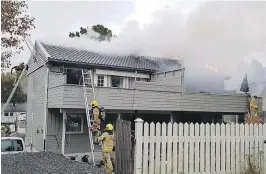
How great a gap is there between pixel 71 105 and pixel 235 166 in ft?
24.6

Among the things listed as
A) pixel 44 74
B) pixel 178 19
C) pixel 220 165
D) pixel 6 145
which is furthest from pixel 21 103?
pixel 220 165

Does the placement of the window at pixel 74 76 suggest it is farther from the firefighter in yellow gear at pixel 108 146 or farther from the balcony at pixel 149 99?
the firefighter in yellow gear at pixel 108 146

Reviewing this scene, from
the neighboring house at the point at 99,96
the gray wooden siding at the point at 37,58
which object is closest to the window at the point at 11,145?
the neighboring house at the point at 99,96

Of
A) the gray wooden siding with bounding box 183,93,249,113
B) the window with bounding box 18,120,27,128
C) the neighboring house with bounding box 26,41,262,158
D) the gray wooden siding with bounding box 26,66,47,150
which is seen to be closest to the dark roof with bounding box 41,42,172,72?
the neighboring house with bounding box 26,41,262,158

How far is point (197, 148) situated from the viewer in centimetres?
680

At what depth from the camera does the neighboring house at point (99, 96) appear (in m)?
13.6

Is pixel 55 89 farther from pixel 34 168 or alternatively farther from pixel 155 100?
pixel 34 168

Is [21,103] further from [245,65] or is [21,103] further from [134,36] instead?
[245,65]

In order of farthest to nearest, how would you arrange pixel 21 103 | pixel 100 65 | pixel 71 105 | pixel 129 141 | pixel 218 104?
pixel 21 103 → pixel 218 104 → pixel 100 65 → pixel 71 105 → pixel 129 141

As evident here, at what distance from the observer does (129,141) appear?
665 cm

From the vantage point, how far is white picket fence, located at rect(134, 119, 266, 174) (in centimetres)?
627

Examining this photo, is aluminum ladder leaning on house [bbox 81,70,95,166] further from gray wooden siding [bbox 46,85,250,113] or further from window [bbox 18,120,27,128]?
window [bbox 18,120,27,128]

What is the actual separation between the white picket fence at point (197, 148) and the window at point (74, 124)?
339 inches

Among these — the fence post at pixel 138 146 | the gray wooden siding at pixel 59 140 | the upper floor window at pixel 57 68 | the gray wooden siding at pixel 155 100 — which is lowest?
the gray wooden siding at pixel 59 140
